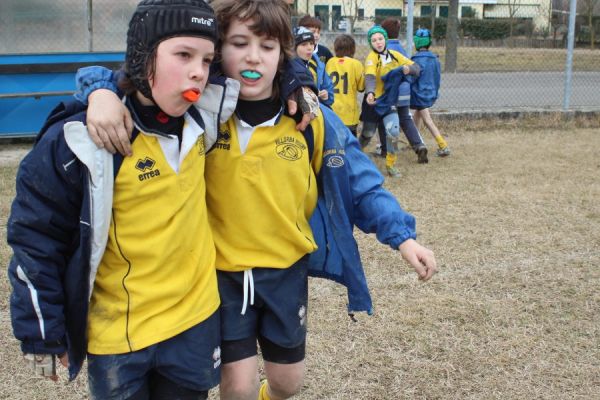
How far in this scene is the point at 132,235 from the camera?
77.8 inches

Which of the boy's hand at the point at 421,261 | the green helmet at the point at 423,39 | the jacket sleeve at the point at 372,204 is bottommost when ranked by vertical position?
the boy's hand at the point at 421,261

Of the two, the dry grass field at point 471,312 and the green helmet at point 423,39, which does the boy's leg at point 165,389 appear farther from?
the green helmet at point 423,39

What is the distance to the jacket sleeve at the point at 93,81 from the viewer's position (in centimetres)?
204

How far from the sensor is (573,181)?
23.1ft

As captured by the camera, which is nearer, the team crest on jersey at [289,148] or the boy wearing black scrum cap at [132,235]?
the boy wearing black scrum cap at [132,235]

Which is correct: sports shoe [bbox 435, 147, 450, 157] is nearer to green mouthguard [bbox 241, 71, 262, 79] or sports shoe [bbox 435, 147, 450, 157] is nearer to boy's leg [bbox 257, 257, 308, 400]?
boy's leg [bbox 257, 257, 308, 400]

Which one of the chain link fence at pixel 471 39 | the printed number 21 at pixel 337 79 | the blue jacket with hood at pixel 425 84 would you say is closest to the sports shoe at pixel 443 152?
the blue jacket with hood at pixel 425 84

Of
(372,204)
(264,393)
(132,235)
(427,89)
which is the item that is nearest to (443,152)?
(427,89)

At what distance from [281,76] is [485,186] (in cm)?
492

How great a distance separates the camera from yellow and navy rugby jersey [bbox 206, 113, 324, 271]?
7.55 feet

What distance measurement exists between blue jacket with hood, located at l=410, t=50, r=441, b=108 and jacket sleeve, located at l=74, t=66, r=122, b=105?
6.67 metres

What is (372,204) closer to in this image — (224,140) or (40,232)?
(224,140)

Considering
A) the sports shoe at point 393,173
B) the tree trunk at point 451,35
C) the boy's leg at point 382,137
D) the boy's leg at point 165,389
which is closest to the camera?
the boy's leg at point 165,389

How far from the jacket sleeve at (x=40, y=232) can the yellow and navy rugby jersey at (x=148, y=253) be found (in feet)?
0.46
